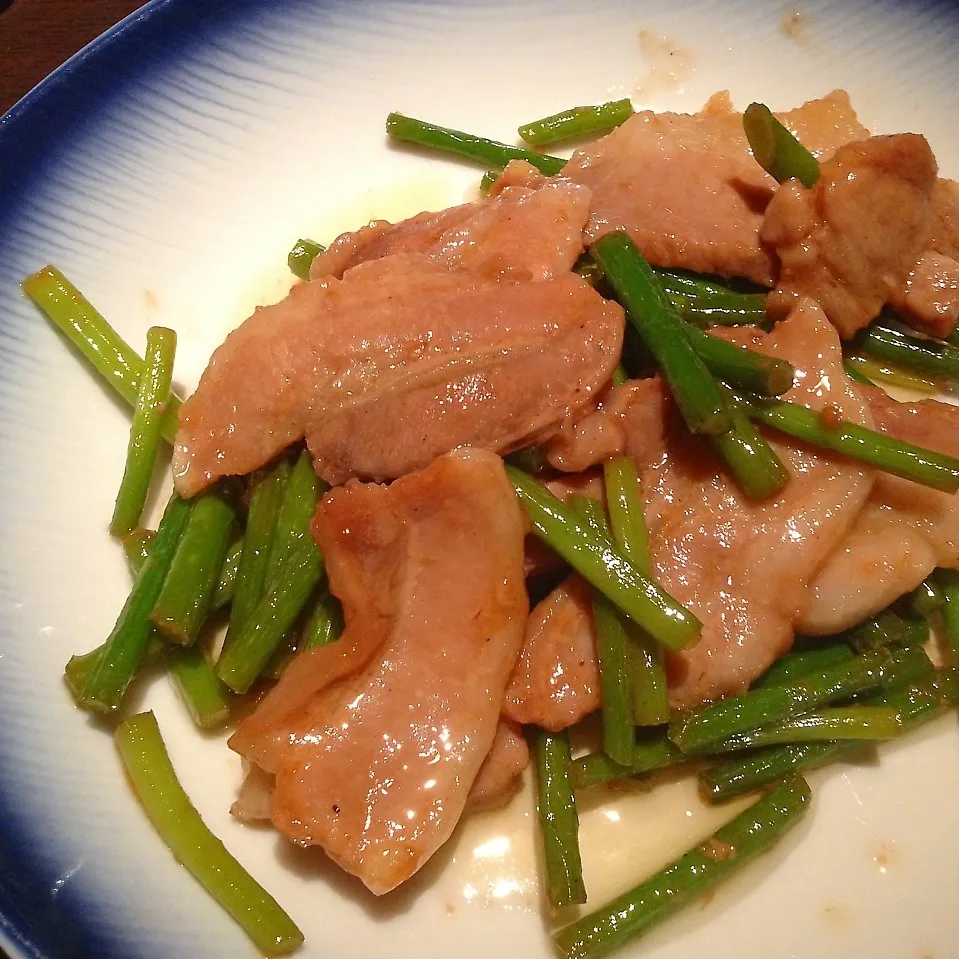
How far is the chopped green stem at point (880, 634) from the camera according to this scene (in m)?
2.83

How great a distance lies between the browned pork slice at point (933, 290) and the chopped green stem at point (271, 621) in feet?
7.78

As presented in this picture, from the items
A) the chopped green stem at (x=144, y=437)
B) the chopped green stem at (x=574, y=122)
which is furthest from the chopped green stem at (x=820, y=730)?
the chopped green stem at (x=574, y=122)

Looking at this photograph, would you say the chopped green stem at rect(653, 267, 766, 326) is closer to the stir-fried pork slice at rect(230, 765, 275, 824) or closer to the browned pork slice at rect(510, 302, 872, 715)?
the browned pork slice at rect(510, 302, 872, 715)

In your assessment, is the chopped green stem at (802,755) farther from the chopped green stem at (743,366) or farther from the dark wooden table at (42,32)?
the dark wooden table at (42,32)

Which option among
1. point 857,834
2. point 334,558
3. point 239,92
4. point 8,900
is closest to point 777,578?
point 857,834

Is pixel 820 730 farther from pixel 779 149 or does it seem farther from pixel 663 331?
pixel 779 149

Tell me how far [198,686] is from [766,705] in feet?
5.98

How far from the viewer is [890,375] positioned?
3.49 meters

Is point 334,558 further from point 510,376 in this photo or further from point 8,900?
point 8,900

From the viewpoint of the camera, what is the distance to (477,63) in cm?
421

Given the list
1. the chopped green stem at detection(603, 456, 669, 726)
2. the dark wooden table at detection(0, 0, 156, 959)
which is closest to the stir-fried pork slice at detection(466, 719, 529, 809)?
the chopped green stem at detection(603, 456, 669, 726)

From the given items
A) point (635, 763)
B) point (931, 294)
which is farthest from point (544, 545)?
point (931, 294)

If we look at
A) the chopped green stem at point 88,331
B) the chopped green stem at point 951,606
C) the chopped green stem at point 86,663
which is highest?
the chopped green stem at point 88,331

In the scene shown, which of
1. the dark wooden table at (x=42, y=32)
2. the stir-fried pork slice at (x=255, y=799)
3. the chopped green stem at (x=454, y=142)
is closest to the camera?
the stir-fried pork slice at (x=255, y=799)
